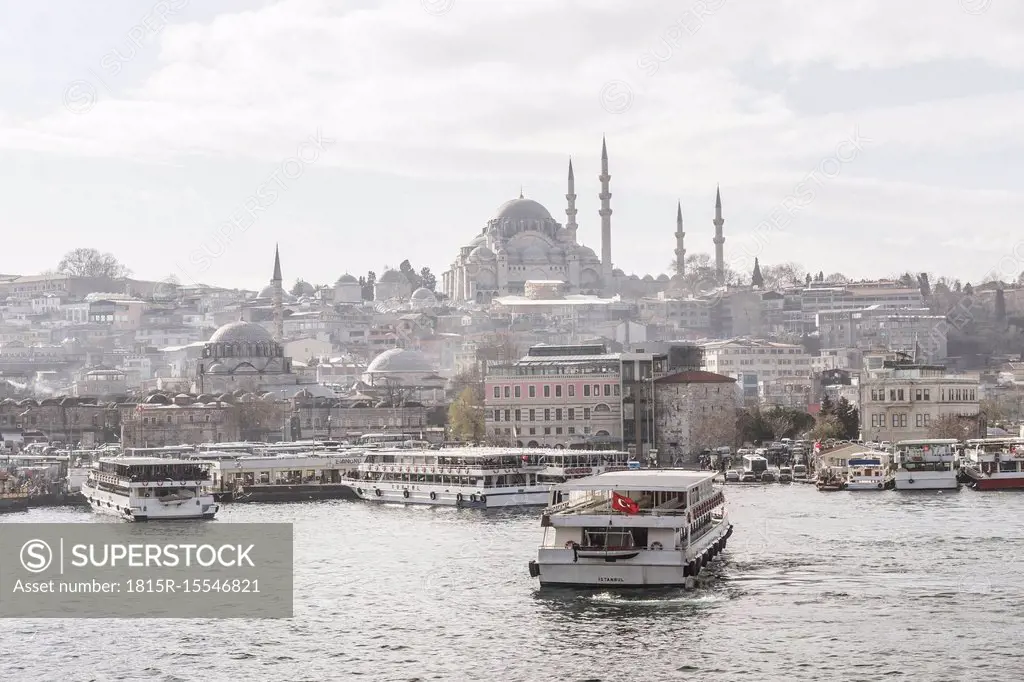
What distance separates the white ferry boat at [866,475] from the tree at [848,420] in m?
18.3

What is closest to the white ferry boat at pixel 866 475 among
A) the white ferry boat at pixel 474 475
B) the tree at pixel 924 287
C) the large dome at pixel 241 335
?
the white ferry boat at pixel 474 475

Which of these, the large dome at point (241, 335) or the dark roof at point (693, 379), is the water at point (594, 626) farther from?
the large dome at point (241, 335)

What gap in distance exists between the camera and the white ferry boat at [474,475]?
5834 cm

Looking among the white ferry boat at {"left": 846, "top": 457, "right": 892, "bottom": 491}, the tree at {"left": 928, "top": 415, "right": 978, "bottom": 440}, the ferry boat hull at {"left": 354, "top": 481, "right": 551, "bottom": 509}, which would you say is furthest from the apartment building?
the ferry boat hull at {"left": 354, "top": 481, "right": 551, "bottom": 509}

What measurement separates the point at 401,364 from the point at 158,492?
249 feet

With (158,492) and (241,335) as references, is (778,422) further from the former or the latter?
(241,335)

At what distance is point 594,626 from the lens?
32406mm

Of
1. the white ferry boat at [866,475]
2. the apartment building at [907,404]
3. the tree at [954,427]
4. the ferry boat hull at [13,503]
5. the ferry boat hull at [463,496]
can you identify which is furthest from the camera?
the apartment building at [907,404]

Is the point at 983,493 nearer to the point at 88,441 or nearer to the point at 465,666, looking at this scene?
the point at 465,666

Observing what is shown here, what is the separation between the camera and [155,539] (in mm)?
46938

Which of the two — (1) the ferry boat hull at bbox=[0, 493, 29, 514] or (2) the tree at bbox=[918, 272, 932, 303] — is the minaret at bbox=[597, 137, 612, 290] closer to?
(2) the tree at bbox=[918, 272, 932, 303]

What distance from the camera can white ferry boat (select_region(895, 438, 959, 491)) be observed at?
6147 centimetres

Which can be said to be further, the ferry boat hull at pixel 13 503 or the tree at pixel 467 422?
the tree at pixel 467 422

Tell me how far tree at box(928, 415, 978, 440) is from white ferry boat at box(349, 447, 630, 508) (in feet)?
60.0
